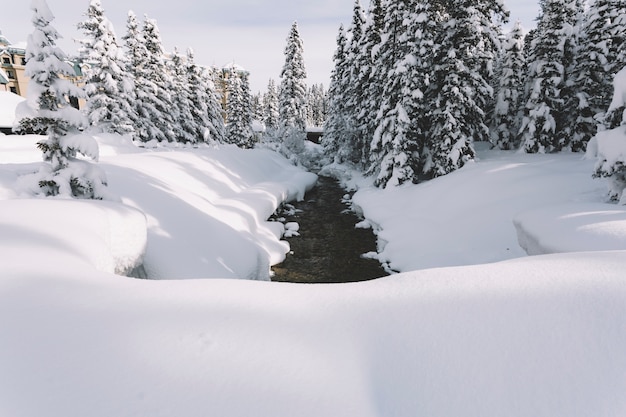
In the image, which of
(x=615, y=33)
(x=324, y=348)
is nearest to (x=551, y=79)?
(x=615, y=33)

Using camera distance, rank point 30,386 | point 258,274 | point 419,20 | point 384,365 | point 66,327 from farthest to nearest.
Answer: point 419,20, point 258,274, point 66,327, point 384,365, point 30,386

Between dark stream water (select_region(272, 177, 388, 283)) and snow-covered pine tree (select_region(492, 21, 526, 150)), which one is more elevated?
snow-covered pine tree (select_region(492, 21, 526, 150))

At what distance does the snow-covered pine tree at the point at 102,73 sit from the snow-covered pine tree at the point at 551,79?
28.8 m

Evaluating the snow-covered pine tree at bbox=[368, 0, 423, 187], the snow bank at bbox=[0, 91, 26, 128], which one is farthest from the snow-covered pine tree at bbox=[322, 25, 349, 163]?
the snow bank at bbox=[0, 91, 26, 128]

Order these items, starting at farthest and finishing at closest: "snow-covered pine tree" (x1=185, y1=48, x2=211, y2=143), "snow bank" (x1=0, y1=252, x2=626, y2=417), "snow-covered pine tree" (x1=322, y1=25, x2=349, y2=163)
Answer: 1. "snow-covered pine tree" (x1=185, y1=48, x2=211, y2=143)
2. "snow-covered pine tree" (x1=322, y1=25, x2=349, y2=163)
3. "snow bank" (x1=0, y1=252, x2=626, y2=417)

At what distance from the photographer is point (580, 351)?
211 cm

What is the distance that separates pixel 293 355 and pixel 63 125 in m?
8.99

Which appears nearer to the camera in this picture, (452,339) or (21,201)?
(452,339)

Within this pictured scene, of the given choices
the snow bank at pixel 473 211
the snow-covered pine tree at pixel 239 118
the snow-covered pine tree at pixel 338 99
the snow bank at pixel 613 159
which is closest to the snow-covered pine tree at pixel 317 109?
the snow-covered pine tree at pixel 239 118

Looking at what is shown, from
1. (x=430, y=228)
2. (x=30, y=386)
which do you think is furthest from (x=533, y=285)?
(x=430, y=228)

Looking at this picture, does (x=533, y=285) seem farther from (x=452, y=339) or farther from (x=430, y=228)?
(x=430, y=228)

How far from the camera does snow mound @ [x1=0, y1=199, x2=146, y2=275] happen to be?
3.86 m

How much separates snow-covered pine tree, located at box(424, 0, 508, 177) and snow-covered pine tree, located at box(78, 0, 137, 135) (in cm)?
2208

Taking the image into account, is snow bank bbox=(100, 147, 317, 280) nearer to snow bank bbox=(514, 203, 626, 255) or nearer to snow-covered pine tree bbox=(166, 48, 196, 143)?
snow bank bbox=(514, 203, 626, 255)
